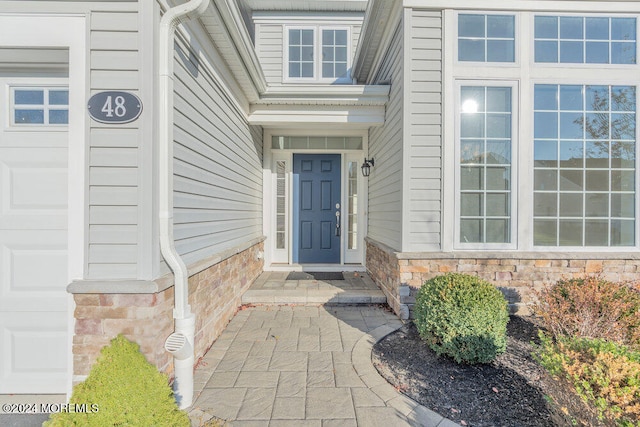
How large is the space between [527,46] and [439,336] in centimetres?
320

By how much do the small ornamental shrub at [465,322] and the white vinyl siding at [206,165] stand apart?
205cm

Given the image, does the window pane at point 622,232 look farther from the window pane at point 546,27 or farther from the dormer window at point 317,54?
the dormer window at point 317,54

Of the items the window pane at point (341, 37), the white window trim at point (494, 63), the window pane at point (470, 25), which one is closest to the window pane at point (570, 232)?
the white window trim at point (494, 63)

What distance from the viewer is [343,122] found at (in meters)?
4.51

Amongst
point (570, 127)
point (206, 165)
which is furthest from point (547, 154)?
point (206, 165)

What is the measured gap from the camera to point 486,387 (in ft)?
7.34

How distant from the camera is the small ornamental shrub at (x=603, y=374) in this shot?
1.40 metres

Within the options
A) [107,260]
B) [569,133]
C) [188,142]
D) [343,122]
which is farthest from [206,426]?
[569,133]

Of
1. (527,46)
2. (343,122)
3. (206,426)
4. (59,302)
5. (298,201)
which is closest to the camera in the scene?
(206,426)

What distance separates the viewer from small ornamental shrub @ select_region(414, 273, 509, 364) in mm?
2416

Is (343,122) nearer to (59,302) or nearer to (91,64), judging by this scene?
(91,64)

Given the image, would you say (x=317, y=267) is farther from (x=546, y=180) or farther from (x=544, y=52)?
(x=544, y=52)

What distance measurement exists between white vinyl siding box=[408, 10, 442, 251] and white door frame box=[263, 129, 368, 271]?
2.08 m

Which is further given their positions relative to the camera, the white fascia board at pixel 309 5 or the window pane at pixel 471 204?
the white fascia board at pixel 309 5
